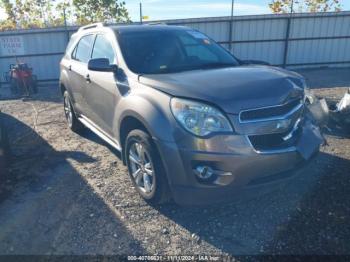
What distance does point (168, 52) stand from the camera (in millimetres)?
3889

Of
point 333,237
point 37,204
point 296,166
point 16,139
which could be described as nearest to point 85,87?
point 37,204

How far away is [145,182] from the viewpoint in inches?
132

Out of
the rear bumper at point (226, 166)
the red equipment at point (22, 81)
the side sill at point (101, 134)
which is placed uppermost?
the rear bumper at point (226, 166)

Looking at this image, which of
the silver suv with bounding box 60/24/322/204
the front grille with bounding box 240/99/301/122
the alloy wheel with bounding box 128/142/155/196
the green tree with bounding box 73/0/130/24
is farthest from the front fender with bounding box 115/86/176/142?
the green tree with bounding box 73/0/130/24

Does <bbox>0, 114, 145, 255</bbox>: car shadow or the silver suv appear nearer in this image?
the silver suv

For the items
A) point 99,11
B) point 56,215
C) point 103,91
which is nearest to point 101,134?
point 103,91

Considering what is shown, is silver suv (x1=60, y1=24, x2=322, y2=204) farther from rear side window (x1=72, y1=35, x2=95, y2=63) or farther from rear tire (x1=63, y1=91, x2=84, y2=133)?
rear tire (x1=63, y1=91, x2=84, y2=133)

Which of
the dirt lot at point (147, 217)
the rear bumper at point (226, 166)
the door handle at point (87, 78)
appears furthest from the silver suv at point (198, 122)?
the door handle at point (87, 78)

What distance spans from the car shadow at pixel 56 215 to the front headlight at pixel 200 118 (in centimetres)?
116

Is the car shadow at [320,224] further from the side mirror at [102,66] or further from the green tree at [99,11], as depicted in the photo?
the green tree at [99,11]

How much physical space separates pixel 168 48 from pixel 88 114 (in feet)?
5.49

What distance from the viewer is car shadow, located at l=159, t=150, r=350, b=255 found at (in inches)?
106

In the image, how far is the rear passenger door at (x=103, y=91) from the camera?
147 inches

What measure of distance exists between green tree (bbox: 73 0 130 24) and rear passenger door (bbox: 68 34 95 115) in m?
14.2
